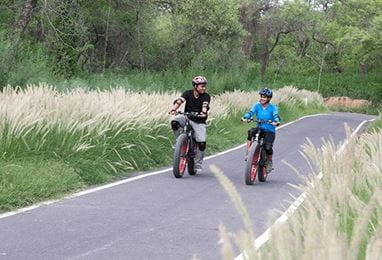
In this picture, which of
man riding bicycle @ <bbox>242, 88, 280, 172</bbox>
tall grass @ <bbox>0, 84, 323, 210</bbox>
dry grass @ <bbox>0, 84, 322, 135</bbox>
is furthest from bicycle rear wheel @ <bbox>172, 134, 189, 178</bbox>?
dry grass @ <bbox>0, 84, 322, 135</bbox>

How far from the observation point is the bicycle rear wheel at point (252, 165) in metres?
12.3

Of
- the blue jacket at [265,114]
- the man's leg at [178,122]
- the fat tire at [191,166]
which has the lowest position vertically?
the fat tire at [191,166]

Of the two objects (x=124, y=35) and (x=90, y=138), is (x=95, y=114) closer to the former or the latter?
(x=90, y=138)

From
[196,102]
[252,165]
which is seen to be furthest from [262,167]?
[196,102]

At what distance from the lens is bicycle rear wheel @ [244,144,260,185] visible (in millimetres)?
12281

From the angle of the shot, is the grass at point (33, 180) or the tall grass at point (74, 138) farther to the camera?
the tall grass at point (74, 138)

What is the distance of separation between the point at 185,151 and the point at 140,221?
4492 mm

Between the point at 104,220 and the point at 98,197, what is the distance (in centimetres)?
164

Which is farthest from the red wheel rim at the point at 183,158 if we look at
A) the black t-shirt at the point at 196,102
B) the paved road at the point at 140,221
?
the black t-shirt at the point at 196,102

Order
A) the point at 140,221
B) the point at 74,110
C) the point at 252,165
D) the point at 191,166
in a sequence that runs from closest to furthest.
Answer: the point at 140,221 → the point at 252,165 → the point at 74,110 → the point at 191,166

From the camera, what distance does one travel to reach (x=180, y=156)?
12648 mm

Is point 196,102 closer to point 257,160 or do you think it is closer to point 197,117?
point 197,117

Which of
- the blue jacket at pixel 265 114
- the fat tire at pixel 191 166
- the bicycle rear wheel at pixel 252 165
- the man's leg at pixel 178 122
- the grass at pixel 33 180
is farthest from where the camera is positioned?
the man's leg at pixel 178 122

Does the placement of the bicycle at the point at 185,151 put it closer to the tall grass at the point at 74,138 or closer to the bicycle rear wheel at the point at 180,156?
the bicycle rear wheel at the point at 180,156
